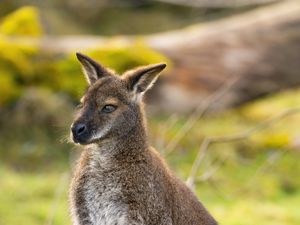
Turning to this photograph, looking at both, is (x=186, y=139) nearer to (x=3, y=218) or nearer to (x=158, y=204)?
(x=3, y=218)

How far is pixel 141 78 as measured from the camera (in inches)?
231

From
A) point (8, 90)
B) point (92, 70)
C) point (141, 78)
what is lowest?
point (141, 78)

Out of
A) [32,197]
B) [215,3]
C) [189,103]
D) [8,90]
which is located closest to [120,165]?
[32,197]

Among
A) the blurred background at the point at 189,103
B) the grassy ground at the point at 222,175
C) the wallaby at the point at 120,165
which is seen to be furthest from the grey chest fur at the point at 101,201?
the blurred background at the point at 189,103

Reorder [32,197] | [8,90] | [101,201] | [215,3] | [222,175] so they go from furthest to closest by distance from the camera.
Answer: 1. [215,3]
2. [222,175]
3. [8,90]
4. [32,197]
5. [101,201]

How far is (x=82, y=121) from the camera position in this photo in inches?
223

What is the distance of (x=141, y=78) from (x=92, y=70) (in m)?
0.33

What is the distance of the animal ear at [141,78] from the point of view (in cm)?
581

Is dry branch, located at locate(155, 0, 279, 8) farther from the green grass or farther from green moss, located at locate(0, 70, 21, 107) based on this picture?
the green grass

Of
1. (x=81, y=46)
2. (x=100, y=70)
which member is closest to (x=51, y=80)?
(x=81, y=46)

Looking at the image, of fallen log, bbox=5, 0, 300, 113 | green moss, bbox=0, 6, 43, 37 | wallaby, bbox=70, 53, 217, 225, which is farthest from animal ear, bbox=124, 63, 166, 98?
green moss, bbox=0, 6, 43, 37

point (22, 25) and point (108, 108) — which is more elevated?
point (22, 25)

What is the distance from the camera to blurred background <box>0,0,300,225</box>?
1112 centimetres

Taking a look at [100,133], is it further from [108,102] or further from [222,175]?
[222,175]
